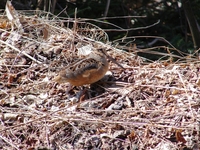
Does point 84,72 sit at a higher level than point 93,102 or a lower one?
higher

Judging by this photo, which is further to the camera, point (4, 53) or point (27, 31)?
point (27, 31)

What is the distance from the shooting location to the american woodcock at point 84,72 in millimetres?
5918

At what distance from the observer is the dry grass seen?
529 centimetres

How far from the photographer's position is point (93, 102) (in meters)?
5.84

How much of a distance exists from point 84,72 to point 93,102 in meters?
0.35

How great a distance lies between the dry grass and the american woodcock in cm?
18

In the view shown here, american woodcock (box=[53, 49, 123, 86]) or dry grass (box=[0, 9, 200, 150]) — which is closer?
dry grass (box=[0, 9, 200, 150])

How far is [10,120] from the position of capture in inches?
226

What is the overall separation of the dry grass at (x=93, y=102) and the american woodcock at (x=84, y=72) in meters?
0.18

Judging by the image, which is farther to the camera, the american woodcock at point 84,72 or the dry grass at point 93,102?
the american woodcock at point 84,72

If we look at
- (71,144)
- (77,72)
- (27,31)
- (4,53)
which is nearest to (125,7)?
(27,31)

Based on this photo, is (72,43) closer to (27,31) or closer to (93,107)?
(27,31)

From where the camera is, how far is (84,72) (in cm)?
591

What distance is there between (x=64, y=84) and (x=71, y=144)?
3.71ft
